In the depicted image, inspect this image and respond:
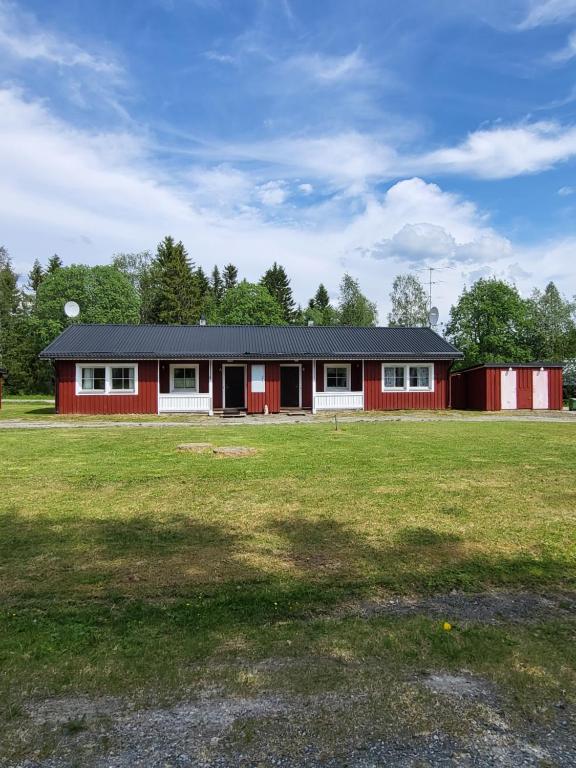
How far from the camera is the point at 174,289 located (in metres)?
51.5

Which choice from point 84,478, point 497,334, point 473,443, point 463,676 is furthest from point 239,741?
point 497,334

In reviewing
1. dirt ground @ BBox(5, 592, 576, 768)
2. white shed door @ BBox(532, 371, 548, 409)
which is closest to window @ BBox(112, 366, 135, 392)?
white shed door @ BBox(532, 371, 548, 409)

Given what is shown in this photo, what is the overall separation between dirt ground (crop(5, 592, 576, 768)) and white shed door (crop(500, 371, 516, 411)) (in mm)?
22621

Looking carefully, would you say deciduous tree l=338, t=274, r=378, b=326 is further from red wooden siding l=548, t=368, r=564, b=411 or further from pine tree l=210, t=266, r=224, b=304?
red wooden siding l=548, t=368, r=564, b=411

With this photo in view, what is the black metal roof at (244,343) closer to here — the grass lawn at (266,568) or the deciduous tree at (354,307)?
the grass lawn at (266,568)

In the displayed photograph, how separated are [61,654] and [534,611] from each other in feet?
9.37

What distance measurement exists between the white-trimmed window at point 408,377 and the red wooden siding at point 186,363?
8.00m

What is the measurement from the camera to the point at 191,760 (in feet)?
6.73

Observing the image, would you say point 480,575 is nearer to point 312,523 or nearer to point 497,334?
point 312,523

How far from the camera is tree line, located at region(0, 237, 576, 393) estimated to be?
44.5 m

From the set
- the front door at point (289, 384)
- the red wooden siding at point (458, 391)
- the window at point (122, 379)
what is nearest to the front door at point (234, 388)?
the front door at point (289, 384)

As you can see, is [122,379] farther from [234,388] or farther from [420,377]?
[420,377]

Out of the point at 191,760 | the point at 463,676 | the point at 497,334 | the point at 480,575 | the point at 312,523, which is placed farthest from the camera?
the point at 497,334

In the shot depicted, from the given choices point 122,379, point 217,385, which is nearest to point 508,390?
point 217,385
